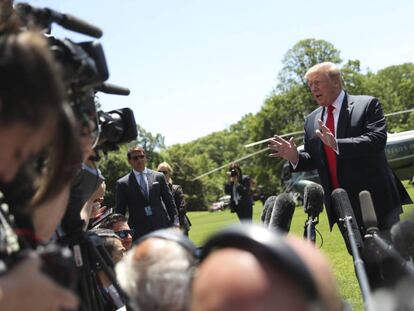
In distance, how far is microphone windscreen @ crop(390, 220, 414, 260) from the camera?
100 inches

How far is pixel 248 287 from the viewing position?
115 cm

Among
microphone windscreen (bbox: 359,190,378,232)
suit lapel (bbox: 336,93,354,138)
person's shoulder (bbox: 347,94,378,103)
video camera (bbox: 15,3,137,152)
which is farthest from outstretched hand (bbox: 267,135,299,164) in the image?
video camera (bbox: 15,3,137,152)

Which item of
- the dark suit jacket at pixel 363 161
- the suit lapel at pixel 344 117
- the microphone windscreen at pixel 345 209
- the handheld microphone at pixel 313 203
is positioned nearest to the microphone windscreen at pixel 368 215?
the microphone windscreen at pixel 345 209

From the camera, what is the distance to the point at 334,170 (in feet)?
17.3

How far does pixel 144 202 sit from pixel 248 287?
27.0 ft

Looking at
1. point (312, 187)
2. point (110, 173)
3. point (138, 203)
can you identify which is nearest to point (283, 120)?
point (110, 173)

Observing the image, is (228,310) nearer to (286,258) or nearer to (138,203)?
(286,258)

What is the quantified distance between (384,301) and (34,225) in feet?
4.06

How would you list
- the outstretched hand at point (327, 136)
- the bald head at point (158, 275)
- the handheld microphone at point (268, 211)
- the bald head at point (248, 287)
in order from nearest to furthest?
1. the bald head at point (248, 287)
2. the bald head at point (158, 275)
3. the handheld microphone at point (268, 211)
4. the outstretched hand at point (327, 136)

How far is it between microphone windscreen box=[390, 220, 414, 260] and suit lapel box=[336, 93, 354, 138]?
8.73 ft

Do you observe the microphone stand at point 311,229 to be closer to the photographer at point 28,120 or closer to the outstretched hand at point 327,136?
the outstretched hand at point 327,136

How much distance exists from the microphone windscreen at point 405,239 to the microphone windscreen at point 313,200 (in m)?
1.34

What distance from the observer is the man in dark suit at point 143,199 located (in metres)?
9.23

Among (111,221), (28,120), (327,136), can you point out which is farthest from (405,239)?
(111,221)
